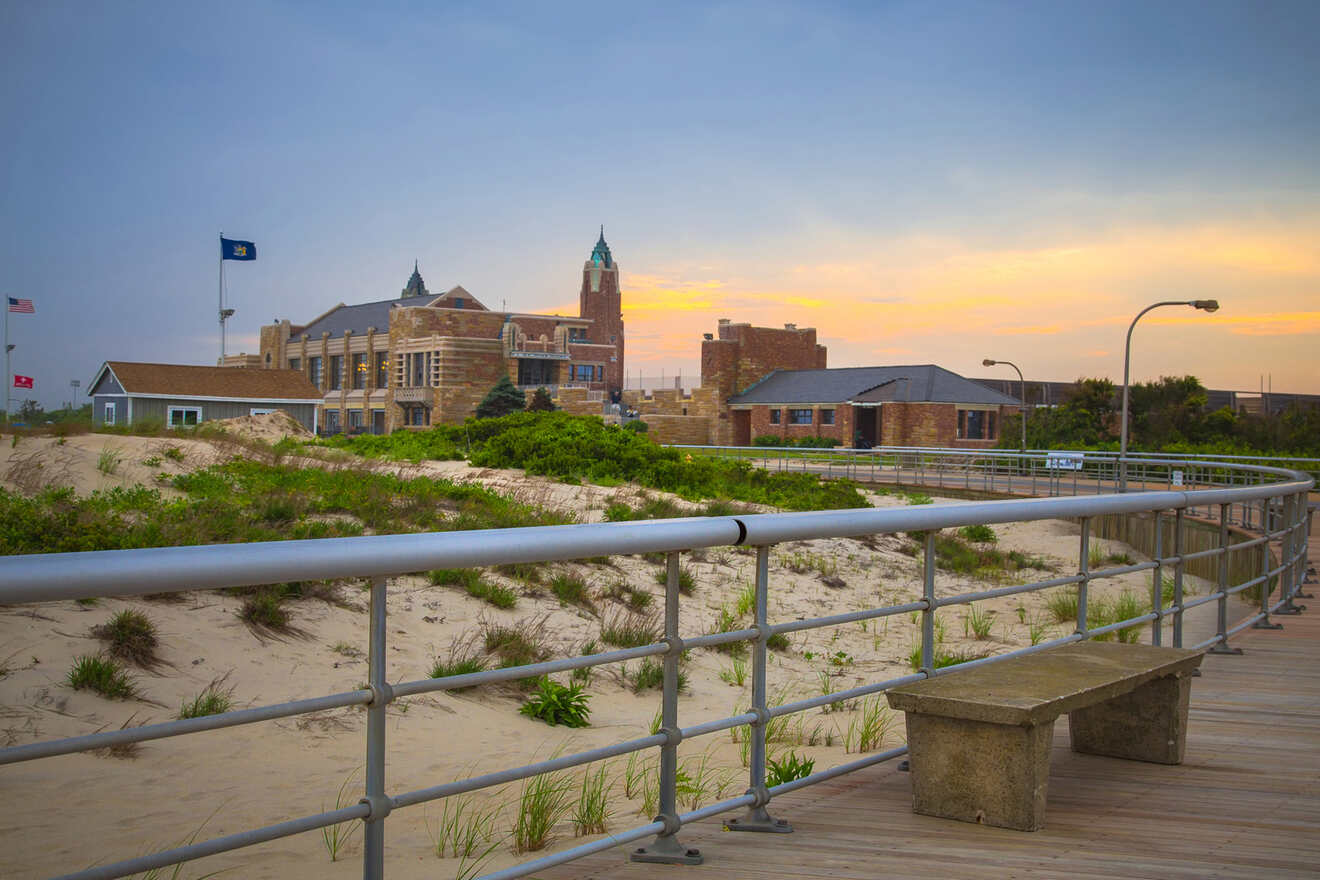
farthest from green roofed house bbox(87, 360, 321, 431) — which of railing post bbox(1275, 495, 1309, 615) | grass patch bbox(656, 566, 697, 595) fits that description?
railing post bbox(1275, 495, 1309, 615)

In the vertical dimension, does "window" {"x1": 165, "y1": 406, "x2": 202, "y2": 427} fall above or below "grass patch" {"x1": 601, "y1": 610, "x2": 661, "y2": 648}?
above

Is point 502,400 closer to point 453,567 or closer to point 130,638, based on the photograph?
point 130,638

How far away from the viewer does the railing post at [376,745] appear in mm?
2674

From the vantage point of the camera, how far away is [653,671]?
1043 cm

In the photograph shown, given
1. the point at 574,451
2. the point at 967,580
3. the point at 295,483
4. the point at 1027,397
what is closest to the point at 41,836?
the point at 295,483

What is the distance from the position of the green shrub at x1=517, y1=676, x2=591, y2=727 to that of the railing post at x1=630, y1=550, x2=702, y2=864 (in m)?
5.18

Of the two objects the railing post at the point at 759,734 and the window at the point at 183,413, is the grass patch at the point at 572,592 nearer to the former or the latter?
the railing post at the point at 759,734

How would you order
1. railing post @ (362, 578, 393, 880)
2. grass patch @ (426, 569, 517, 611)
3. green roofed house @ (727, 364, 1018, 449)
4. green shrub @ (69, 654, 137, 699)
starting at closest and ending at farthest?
1. railing post @ (362, 578, 393, 880)
2. green shrub @ (69, 654, 137, 699)
3. grass patch @ (426, 569, 517, 611)
4. green roofed house @ (727, 364, 1018, 449)

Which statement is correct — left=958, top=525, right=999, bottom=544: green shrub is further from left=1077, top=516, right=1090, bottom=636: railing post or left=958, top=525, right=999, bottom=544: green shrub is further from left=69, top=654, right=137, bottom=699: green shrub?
left=69, top=654, right=137, bottom=699: green shrub

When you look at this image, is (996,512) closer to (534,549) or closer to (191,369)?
(534,549)

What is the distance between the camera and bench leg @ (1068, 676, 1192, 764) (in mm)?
5078

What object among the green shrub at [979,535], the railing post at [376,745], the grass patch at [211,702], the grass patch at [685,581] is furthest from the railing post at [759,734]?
the green shrub at [979,535]

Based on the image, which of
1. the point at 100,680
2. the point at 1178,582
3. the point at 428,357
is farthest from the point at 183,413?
the point at 1178,582

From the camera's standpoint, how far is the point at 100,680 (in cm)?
761
